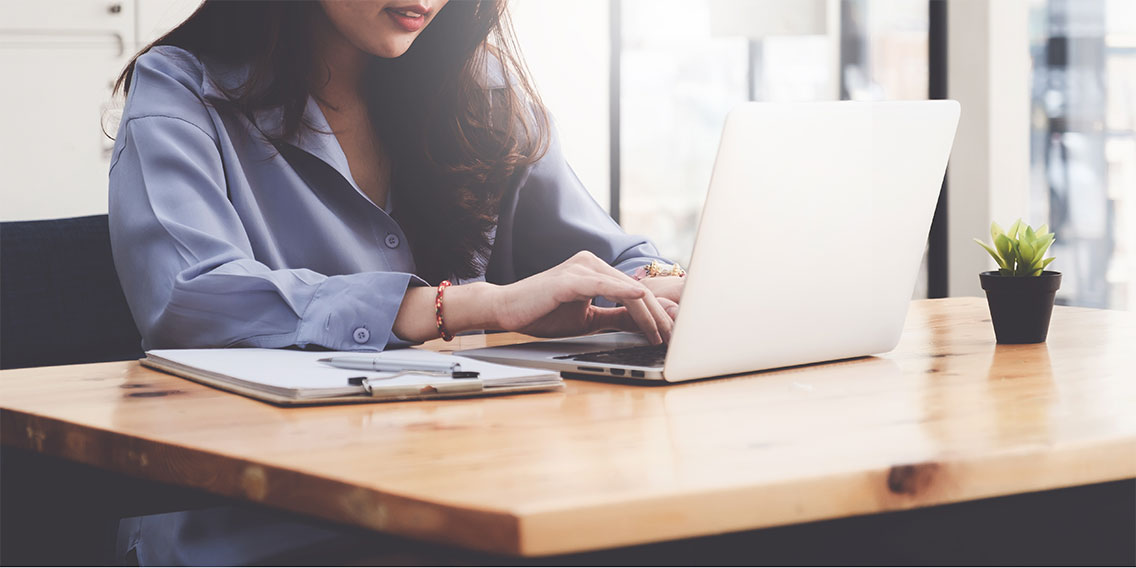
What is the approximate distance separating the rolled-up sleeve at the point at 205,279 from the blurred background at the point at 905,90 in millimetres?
2458

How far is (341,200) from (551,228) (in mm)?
332

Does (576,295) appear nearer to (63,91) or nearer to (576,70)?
(63,91)

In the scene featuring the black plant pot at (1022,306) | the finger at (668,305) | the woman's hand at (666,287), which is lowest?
the black plant pot at (1022,306)

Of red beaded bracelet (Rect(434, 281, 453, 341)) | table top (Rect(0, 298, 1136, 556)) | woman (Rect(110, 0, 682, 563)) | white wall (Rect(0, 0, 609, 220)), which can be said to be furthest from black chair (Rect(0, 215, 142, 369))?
white wall (Rect(0, 0, 609, 220))

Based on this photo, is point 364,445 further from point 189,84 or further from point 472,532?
point 189,84

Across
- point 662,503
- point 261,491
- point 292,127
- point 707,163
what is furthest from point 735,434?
A: point 707,163

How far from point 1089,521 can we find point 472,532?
0.52 m

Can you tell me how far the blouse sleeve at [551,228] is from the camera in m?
1.56

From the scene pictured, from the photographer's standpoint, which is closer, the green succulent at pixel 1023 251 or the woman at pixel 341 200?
the woman at pixel 341 200

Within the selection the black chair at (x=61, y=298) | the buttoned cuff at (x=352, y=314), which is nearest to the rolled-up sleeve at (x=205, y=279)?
the buttoned cuff at (x=352, y=314)

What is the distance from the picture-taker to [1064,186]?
4.06m

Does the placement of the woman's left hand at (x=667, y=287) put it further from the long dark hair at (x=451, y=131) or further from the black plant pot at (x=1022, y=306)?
the long dark hair at (x=451, y=131)

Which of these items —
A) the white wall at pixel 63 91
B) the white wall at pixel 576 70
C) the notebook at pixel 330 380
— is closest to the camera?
the notebook at pixel 330 380

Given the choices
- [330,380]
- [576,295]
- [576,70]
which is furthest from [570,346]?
[576,70]
